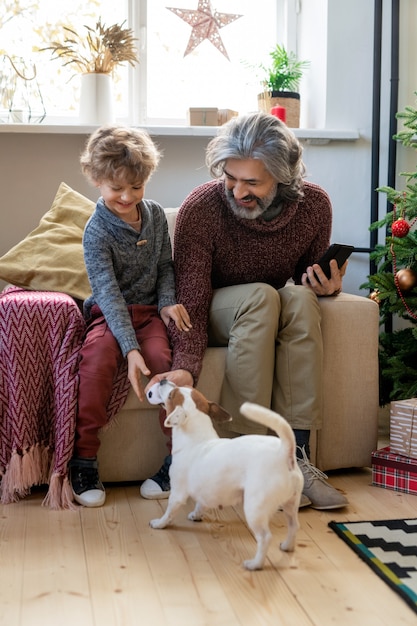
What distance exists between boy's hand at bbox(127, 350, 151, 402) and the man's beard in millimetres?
493

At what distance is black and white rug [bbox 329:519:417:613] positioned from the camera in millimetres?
1640

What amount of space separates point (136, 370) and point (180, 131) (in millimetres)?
1299

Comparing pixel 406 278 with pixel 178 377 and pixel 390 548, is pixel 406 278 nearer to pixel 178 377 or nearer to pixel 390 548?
pixel 178 377

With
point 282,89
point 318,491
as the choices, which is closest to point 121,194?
point 318,491

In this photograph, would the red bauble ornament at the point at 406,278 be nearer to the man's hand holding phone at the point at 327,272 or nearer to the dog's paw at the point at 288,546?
the man's hand holding phone at the point at 327,272

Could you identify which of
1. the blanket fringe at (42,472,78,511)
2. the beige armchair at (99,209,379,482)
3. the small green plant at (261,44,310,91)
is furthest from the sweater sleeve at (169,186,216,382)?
the small green plant at (261,44,310,91)

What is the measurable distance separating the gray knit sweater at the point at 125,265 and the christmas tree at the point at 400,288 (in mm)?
800

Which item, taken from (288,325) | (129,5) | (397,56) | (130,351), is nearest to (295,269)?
(288,325)

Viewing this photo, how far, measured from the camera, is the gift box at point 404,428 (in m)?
2.23

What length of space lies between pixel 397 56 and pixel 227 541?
6.56 feet

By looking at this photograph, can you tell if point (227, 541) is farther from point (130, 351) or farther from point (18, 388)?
point (18, 388)

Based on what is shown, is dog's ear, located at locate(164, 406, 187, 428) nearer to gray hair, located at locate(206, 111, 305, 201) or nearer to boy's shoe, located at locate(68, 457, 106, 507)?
boy's shoe, located at locate(68, 457, 106, 507)

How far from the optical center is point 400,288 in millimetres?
2691

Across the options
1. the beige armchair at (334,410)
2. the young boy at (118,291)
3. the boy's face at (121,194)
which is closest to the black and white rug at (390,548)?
the beige armchair at (334,410)
